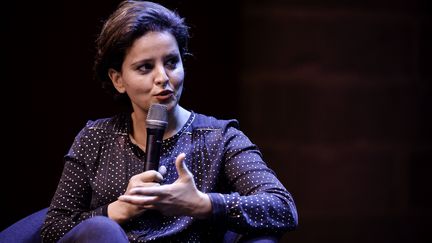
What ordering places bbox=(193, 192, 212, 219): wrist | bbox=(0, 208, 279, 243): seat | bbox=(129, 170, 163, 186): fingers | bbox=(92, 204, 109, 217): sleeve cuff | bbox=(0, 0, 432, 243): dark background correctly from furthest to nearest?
bbox=(0, 0, 432, 243): dark background
bbox=(0, 208, 279, 243): seat
bbox=(92, 204, 109, 217): sleeve cuff
bbox=(193, 192, 212, 219): wrist
bbox=(129, 170, 163, 186): fingers

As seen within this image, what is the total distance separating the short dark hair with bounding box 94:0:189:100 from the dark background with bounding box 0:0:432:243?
30.5 inches

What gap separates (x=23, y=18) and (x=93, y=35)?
0.30 metres

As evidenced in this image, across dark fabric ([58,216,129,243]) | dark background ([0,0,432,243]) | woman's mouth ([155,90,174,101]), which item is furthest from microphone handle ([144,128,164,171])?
dark background ([0,0,432,243])

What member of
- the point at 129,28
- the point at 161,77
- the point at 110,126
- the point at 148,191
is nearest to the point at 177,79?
the point at 161,77

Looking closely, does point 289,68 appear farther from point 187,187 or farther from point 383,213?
point 187,187

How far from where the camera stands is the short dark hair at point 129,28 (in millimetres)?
1934

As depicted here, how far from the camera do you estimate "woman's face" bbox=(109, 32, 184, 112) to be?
6.23 feet

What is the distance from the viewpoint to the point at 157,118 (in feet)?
5.40

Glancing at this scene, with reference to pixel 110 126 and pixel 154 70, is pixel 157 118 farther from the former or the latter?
pixel 110 126

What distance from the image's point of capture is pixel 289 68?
2.98 meters

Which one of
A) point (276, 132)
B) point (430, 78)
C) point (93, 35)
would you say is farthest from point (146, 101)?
point (430, 78)

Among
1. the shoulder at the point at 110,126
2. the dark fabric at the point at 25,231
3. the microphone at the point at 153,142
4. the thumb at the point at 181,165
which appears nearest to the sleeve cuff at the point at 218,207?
the thumb at the point at 181,165

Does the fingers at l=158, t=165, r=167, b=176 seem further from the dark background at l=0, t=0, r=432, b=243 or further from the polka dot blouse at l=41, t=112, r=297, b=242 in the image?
the dark background at l=0, t=0, r=432, b=243

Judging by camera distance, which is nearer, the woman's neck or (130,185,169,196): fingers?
(130,185,169,196): fingers
